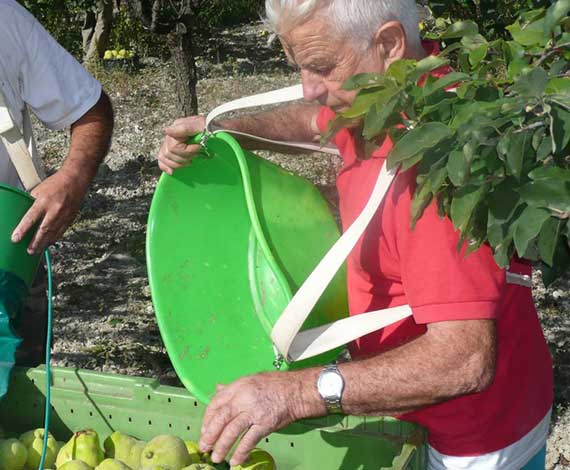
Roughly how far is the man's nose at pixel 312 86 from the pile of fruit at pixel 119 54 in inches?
316

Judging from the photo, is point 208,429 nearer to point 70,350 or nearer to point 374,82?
point 374,82

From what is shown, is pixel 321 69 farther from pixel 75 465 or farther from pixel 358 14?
pixel 75 465

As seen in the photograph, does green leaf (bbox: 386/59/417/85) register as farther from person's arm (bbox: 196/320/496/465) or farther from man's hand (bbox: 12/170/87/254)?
man's hand (bbox: 12/170/87/254)

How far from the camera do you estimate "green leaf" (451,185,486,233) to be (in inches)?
50.2

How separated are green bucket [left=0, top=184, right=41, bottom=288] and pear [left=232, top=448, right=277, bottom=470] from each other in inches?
27.4

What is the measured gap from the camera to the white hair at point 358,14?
170cm

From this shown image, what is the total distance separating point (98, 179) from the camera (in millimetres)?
6543

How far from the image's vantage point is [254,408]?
159cm

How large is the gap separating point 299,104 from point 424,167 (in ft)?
3.60

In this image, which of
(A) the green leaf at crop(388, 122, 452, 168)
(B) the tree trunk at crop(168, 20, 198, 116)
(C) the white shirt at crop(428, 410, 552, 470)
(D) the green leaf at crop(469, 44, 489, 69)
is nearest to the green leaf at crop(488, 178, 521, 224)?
(A) the green leaf at crop(388, 122, 452, 168)

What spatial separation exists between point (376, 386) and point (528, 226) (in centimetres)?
52

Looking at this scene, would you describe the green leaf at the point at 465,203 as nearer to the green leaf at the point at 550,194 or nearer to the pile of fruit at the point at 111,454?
the green leaf at the point at 550,194

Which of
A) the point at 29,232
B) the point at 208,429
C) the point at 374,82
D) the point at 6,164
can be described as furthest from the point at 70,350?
the point at 374,82

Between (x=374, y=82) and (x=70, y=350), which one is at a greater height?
(x=374, y=82)
